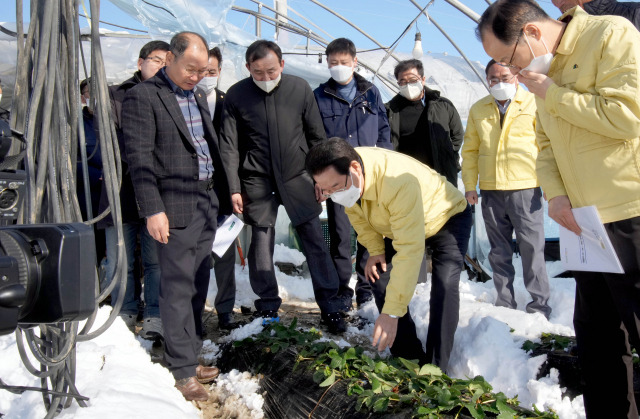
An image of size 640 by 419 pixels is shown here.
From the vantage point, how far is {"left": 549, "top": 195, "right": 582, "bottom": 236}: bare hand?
2307mm

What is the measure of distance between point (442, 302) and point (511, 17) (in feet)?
5.24

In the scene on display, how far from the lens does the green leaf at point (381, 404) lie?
2.47 meters

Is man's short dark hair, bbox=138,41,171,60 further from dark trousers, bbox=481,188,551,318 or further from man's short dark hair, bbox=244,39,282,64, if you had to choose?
dark trousers, bbox=481,188,551,318

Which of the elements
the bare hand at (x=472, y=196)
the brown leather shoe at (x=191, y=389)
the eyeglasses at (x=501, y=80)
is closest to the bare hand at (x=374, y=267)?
the brown leather shoe at (x=191, y=389)

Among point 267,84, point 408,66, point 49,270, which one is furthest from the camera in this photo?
point 408,66

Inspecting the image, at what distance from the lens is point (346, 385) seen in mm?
2799

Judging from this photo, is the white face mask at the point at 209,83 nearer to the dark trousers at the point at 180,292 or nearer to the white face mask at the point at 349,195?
the dark trousers at the point at 180,292

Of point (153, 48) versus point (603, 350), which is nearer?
point (603, 350)

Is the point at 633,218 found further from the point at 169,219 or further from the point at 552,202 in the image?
the point at 169,219

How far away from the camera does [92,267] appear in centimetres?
155

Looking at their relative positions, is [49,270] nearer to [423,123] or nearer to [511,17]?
[511,17]

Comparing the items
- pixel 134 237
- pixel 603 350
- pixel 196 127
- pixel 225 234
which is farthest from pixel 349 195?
pixel 134 237

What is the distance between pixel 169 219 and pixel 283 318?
5.81 ft

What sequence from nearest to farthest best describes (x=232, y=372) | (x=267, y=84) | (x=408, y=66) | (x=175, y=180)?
(x=175, y=180) → (x=232, y=372) → (x=267, y=84) → (x=408, y=66)
